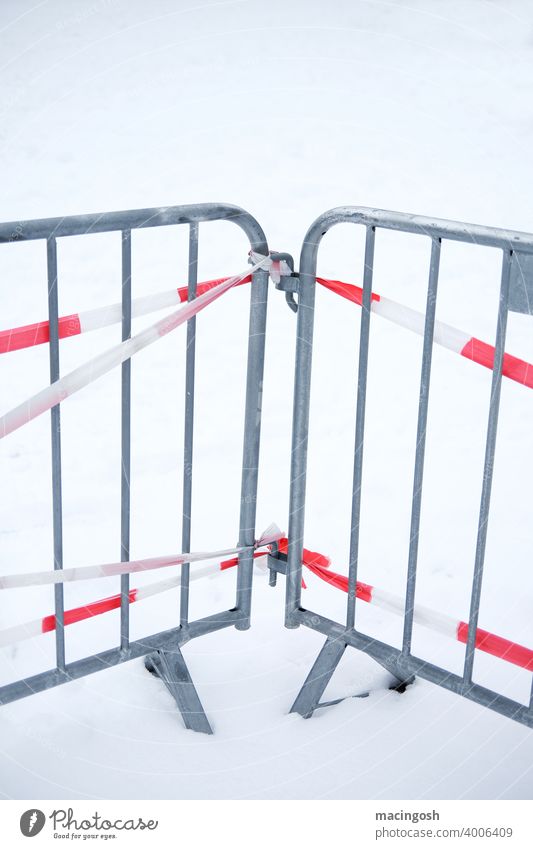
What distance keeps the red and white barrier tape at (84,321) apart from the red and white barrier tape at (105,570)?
0.61 meters

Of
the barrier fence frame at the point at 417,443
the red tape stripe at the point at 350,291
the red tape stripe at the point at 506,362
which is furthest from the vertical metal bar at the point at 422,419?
the red tape stripe at the point at 350,291

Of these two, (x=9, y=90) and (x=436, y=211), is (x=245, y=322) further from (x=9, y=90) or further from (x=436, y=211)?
(x=9, y=90)

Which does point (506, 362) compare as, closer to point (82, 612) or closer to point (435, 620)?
point (435, 620)

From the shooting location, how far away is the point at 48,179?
7668mm

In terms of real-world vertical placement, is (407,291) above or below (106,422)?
above

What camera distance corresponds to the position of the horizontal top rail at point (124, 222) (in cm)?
239

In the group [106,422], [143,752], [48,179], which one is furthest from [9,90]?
[143,752]

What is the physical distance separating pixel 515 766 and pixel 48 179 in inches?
238

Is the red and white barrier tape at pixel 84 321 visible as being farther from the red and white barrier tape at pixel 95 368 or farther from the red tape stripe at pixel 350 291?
the red tape stripe at pixel 350 291

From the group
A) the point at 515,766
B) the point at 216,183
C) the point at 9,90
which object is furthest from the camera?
the point at 9,90

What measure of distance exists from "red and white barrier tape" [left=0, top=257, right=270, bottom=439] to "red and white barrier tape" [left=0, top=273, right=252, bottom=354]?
5 centimetres

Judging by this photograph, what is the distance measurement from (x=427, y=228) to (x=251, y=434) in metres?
0.86

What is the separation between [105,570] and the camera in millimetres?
2828

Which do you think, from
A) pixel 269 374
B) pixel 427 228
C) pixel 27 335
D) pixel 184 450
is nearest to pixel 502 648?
pixel 184 450
